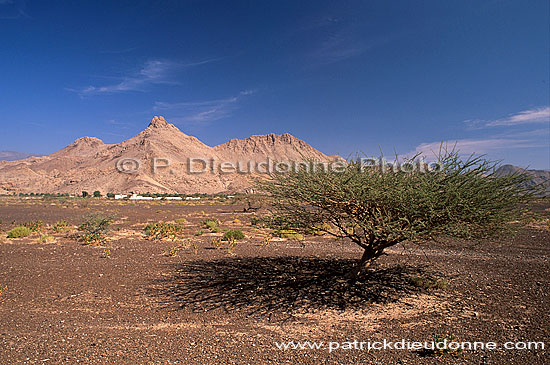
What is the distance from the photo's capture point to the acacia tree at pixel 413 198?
7488mm

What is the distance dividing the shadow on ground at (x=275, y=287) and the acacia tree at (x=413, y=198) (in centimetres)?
156

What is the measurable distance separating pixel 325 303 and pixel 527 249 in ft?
46.2

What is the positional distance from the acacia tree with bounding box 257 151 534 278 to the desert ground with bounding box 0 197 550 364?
1.06 metres

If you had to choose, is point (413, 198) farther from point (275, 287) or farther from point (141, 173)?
point (141, 173)

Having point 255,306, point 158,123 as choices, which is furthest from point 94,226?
point 158,123

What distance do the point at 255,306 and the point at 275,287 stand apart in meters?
1.58

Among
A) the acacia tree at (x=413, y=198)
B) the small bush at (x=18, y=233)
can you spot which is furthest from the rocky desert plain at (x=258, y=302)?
the small bush at (x=18, y=233)

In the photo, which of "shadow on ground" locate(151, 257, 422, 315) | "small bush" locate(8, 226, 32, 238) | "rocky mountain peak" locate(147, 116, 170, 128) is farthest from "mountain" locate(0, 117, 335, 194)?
"shadow on ground" locate(151, 257, 422, 315)

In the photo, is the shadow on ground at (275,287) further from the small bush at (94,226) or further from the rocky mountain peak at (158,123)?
the rocky mountain peak at (158,123)

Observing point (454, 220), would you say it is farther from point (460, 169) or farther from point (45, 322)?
point (45, 322)

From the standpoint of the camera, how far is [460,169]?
813cm

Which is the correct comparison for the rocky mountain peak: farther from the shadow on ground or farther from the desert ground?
the shadow on ground

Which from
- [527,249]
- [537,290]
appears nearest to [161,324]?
[537,290]

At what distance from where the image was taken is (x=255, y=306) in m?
7.99
